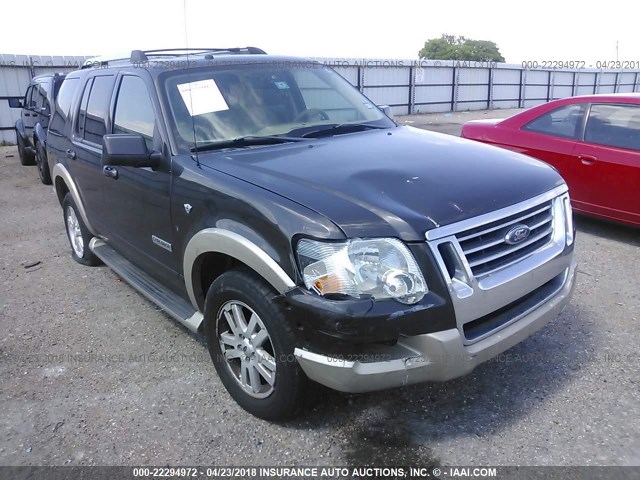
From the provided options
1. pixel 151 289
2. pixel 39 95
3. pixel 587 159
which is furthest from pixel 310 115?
pixel 39 95

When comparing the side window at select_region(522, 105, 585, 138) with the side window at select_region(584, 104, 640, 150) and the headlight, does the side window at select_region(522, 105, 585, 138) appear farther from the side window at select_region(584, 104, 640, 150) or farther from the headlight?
the headlight

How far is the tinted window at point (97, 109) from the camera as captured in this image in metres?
4.14

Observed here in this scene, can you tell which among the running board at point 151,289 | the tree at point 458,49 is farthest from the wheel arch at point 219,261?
the tree at point 458,49

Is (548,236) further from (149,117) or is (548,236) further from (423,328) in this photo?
(149,117)

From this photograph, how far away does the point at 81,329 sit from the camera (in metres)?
4.08

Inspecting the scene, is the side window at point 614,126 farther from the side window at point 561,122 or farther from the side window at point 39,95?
the side window at point 39,95

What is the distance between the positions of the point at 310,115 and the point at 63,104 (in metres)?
2.82

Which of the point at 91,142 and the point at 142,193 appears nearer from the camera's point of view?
the point at 142,193

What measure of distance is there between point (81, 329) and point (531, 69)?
28065 millimetres

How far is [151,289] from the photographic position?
376 cm

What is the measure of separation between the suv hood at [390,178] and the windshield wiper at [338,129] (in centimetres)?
9

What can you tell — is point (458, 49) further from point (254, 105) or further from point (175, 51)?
point (254, 105)

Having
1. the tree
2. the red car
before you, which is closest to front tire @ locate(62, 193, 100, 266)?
the red car

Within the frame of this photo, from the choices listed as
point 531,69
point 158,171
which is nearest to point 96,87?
point 158,171
